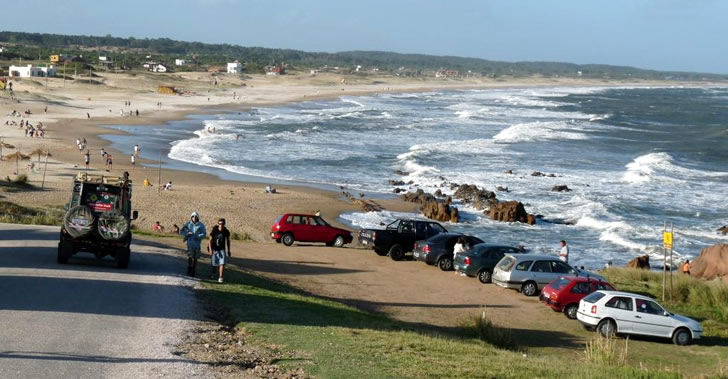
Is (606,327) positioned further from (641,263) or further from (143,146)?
(143,146)

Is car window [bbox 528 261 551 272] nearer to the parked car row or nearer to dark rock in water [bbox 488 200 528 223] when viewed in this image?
the parked car row

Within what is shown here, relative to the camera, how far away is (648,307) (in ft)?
62.1

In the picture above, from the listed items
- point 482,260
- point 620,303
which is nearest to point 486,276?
point 482,260

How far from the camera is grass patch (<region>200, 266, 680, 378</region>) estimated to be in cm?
1188

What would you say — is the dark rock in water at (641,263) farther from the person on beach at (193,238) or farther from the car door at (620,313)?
the person on beach at (193,238)

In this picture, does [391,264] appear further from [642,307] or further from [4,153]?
[4,153]

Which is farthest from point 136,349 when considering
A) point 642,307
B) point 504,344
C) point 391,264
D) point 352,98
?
point 352,98

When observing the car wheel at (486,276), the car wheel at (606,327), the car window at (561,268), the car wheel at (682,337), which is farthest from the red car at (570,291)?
the car wheel at (486,276)

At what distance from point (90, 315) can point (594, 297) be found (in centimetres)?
1055

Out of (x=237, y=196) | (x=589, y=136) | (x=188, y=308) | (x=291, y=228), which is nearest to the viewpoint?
(x=188, y=308)

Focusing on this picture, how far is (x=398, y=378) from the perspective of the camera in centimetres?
1134

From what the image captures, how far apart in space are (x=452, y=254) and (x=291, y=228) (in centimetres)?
649

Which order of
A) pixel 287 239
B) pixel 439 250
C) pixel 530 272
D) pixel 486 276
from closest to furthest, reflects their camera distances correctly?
pixel 530 272 < pixel 486 276 < pixel 439 250 < pixel 287 239

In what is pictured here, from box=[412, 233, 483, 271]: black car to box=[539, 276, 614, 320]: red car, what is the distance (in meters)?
5.73
